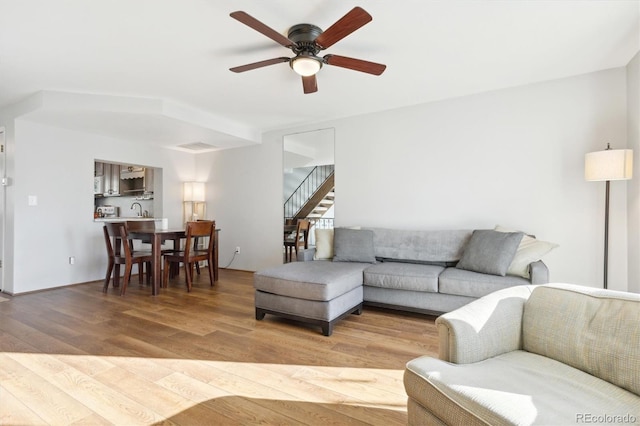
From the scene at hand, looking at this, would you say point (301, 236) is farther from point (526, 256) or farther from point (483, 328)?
point (483, 328)

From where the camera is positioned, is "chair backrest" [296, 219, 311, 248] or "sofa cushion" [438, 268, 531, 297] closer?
"sofa cushion" [438, 268, 531, 297]

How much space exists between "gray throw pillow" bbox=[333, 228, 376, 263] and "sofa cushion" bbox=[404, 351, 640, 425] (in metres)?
2.30

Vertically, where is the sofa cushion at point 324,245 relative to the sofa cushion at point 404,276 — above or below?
above

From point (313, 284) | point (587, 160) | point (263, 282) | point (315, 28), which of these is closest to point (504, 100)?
point (587, 160)

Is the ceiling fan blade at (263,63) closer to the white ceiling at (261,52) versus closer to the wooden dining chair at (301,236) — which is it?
the white ceiling at (261,52)

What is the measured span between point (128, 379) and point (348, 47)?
290cm

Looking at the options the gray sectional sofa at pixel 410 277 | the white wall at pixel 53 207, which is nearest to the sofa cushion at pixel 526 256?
the gray sectional sofa at pixel 410 277

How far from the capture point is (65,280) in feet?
14.5

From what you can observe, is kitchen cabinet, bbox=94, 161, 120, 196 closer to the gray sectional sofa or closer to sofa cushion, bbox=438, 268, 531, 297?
the gray sectional sofa

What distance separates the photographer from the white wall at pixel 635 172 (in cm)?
276

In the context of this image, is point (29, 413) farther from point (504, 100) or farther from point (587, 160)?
point (504, 100)

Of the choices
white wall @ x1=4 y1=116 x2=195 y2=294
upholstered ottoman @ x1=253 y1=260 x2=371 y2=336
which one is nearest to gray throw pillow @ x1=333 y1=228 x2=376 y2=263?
upholstered ottoman @ x1=253 y1=260 x2=371 y2=336

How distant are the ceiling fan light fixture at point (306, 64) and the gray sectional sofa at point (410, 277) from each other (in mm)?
1718

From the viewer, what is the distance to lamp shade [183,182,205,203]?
19.5 ft
